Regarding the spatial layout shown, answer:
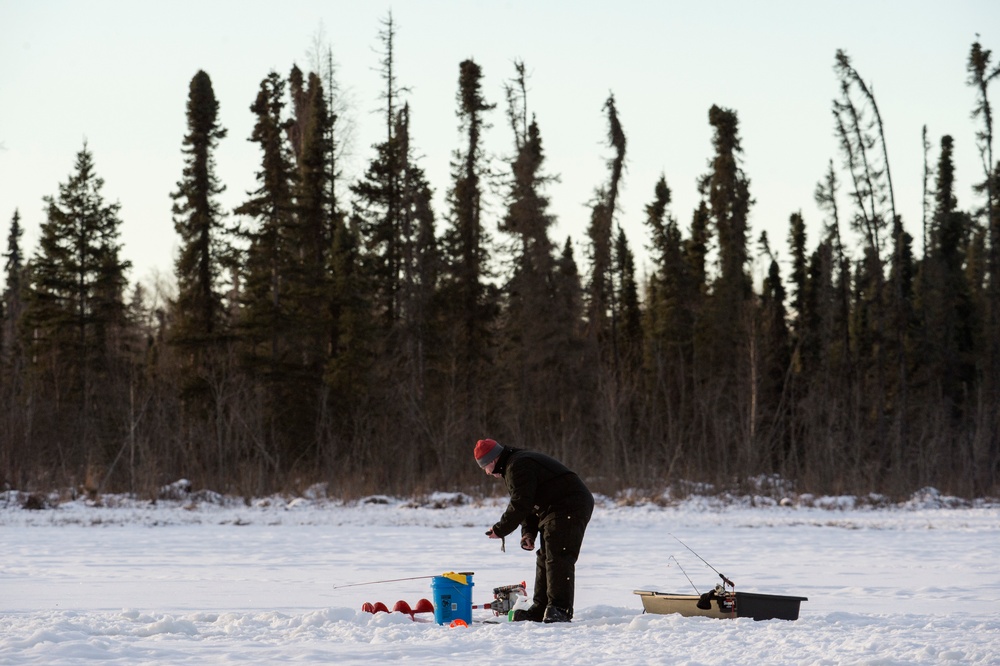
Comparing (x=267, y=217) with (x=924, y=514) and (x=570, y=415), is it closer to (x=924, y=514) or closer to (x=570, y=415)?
(x=570, y=415)

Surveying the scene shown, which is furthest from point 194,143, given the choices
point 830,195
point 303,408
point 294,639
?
point 294,639

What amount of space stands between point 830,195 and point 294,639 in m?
36.6

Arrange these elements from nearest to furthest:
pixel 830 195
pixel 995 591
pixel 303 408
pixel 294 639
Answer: pixel 294 639 < pixel 995 591 < pixel 303 408 < pixel 830 195

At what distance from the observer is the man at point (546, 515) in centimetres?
918

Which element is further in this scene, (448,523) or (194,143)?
(194,143)

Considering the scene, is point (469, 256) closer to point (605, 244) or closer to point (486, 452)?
point (605, 244)

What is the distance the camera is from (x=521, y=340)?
38.6 meters

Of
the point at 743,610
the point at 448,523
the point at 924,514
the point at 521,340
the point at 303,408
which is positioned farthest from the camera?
the point at 521,340

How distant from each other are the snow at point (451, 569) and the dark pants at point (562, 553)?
0.93 feet

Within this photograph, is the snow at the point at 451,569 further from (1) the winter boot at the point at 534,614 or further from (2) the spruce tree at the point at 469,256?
(2) the spruce tree at the point at 469,256

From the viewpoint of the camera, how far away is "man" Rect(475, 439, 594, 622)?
361 inches

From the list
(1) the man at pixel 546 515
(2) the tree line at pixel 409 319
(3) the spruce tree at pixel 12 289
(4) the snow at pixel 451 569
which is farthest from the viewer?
(3) the spruce tree at pixel 12 289

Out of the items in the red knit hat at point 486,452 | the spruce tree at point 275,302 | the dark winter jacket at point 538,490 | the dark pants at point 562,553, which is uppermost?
the spruce tree at point 275,302

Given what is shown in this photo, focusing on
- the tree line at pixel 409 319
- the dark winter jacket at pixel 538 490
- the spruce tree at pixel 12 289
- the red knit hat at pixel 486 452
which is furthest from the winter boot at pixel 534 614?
the spruce tree at pixel 12 289
